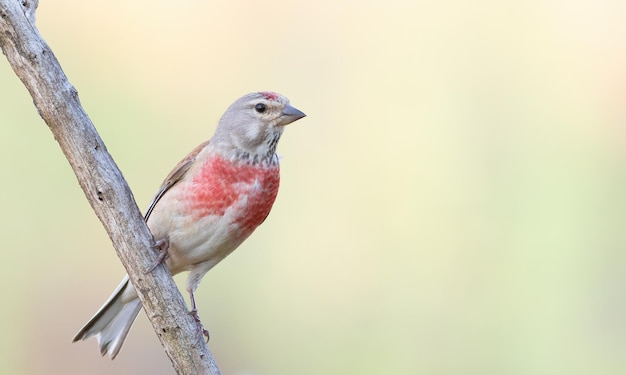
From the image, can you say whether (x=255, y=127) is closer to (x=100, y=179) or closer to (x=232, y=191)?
(x=232, y=191)

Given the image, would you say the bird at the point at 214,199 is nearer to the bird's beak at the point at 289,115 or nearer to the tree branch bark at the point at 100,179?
the bird's beak at the point at 289,115

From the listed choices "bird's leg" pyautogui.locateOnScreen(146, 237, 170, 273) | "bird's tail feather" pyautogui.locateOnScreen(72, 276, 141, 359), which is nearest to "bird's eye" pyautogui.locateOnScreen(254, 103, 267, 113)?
"bird's leg" pyautogui.locateOnScreen(146, 237, 170, 273)

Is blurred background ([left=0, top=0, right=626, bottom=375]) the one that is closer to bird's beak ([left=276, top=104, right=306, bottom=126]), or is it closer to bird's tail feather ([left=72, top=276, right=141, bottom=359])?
bird's tail feather ([left=72, top=276, right=141, bottom=359])

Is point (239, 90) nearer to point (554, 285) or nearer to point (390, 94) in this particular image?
point (390, 94)

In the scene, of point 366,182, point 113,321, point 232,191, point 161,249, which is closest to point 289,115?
point 232,191

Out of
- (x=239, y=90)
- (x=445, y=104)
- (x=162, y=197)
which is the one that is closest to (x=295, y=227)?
(x=239, y=90)
